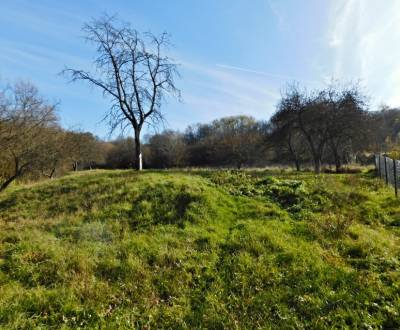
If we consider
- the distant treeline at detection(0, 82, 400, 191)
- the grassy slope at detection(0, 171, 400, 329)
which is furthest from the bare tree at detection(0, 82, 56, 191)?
the grassy slope at detection(0, 171, 400, 329)

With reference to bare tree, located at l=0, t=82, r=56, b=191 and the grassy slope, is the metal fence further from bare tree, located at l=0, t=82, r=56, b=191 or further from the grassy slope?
bare tree, located at l=0, t=82, r=56, b=191

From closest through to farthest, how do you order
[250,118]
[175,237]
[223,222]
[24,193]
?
[175,237]
[223,222]
[24,193]
[250,118]

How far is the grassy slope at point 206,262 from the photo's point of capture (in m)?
5.22

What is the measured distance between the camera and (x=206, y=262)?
6.94 metres

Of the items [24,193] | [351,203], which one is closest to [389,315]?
[351,203]

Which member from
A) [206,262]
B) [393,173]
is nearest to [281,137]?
[393,173]

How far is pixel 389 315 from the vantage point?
4.82 metres

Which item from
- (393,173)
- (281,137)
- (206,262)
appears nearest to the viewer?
(206,262)

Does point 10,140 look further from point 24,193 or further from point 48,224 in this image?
point 48,224

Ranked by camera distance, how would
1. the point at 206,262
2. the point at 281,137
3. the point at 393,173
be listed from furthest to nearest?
1. the point at 281,137
2. the point at 393,173
3. the point at 206,262

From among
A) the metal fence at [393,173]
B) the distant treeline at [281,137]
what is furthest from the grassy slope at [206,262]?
the distant treeline at [281,137]

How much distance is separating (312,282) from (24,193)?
14869 millimetres

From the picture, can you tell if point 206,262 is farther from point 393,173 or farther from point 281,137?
point 281,137

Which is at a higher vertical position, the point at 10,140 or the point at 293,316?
the point at 10,140
